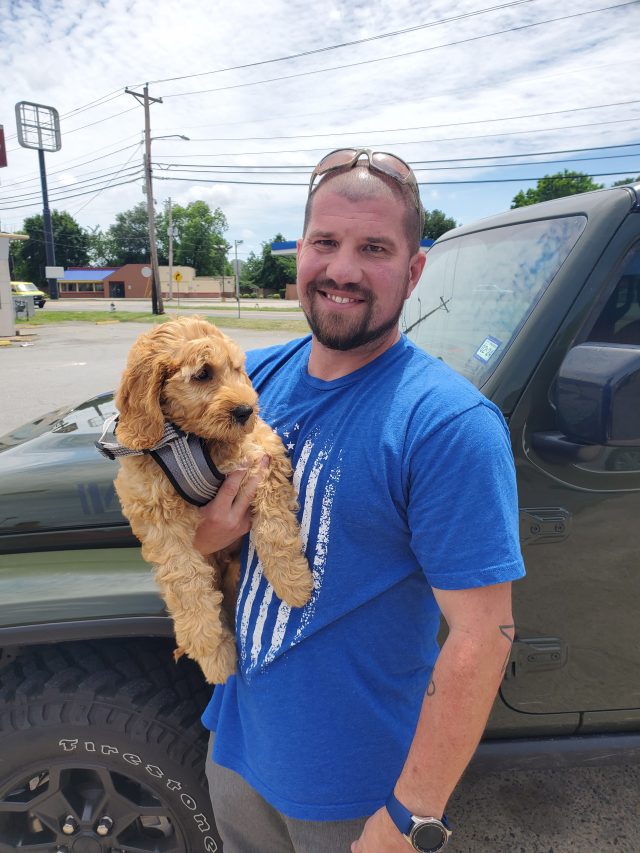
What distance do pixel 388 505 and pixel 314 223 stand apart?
0.75m

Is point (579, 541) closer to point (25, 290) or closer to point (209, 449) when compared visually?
point (209, 449)

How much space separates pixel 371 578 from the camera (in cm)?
135

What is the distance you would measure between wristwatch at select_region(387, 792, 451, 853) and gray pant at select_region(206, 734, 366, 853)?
209 mm

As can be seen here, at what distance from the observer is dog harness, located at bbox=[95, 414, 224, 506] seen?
1769 mm

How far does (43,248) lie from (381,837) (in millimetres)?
95872

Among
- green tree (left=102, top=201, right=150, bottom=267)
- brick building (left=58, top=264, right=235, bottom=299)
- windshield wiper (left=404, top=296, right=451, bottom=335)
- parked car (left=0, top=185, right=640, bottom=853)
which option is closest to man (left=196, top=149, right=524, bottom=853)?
parked car (left=0, top=185, right=640, bottom=853)

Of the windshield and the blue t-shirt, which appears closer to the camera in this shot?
the blue t-shirt

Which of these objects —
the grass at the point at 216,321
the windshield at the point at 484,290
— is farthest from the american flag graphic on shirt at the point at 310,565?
the grass at the point at 216,321

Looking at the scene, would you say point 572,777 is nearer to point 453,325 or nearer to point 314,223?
point 453,325

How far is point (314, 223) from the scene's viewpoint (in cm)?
151

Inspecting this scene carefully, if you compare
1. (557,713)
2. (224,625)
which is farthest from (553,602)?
(224,625)

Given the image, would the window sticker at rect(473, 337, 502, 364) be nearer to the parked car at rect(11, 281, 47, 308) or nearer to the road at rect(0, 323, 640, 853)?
the road at rect(0, 323, 640, 853)

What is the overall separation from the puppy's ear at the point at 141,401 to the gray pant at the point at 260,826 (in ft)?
3.18

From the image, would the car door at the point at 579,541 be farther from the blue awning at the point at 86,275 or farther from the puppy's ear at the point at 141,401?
the blue awning at the point at 86,275
